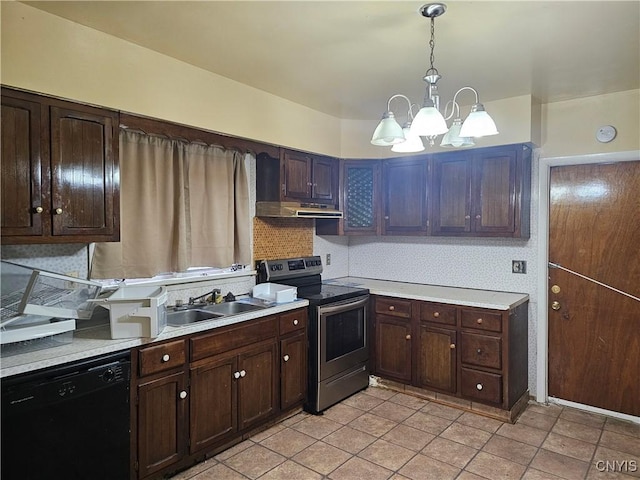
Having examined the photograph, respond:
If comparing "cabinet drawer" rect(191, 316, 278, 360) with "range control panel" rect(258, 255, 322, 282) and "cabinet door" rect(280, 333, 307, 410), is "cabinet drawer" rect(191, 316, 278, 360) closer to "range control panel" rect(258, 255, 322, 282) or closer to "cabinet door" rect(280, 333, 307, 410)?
"cabinet door" rect(280, 333, 307, 410)

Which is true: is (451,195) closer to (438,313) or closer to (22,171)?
(438,313)

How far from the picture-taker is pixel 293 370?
3297 mm

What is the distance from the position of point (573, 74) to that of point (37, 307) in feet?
11.8

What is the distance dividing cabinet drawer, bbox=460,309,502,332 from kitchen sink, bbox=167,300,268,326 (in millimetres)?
1643

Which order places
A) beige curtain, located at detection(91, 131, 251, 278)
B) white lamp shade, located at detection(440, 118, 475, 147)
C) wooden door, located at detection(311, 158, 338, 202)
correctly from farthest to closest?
wooden door, located at detection(311, 158, 338, 202) < beige curtain, located at detection(91, 131, 251, 278) < white lamp shade, located at detection(440, 118, 475, 147)

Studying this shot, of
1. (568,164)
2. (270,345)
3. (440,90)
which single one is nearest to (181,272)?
(270,345)

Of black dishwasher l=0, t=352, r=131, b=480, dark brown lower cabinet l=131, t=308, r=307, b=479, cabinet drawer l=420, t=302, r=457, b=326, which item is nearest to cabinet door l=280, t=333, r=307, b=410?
dark brown lower cabinet l=131, t=308, r=307, b=479

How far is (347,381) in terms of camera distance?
3678mm

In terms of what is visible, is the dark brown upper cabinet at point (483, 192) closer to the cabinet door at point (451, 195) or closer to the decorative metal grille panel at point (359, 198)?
the cabinet door at point (451, 195)

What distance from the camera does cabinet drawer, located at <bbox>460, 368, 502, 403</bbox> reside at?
3311mm

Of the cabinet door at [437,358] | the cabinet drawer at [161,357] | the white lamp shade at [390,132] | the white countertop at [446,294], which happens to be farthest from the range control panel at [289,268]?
the white lamp shade at [390,132]

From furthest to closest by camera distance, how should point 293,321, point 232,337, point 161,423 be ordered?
point 293,321 < point 232,337 < point 161,423

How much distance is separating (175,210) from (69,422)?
5.06ft

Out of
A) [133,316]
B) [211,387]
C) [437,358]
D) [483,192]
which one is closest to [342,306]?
[437,358]
